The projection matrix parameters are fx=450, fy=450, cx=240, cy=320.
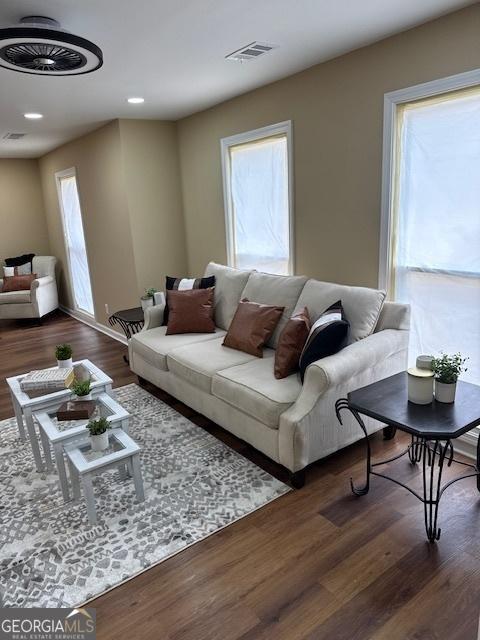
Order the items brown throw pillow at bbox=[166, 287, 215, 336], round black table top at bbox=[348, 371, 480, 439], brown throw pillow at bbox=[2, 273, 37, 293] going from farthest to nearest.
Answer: brown throw pillow at bbox=[2, 273, 37, 293], brown throw pillow at bbox=[166, 287, 215, 336], round black table top at bbox=[348, 371, 480, 439]

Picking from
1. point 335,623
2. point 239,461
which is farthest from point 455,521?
point 239,461

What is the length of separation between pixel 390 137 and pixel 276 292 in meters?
1.28

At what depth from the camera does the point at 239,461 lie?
2744 millimetres

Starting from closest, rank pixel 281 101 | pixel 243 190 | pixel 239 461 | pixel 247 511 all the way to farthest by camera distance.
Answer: pixel 247 511
pixel 239 461
pixel 281 101
pixel 243 190

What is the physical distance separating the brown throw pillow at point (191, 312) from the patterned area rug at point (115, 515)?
0.96 m

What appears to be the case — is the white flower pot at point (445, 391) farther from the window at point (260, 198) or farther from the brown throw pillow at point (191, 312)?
the brown throw pillow at point (191, 312)

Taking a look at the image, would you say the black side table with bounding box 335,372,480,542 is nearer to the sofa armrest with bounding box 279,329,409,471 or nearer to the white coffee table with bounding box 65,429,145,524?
the sofa armrest with bounding box 279,329,409,471

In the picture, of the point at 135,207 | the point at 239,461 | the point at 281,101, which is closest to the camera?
the point at 239,461

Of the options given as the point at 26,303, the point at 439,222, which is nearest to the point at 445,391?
the point at 439,222

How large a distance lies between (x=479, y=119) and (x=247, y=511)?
242 centimetres

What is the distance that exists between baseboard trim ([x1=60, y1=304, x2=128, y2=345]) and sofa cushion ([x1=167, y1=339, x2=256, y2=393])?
2.24 meters

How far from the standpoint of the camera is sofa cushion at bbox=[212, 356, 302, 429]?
2480 mm

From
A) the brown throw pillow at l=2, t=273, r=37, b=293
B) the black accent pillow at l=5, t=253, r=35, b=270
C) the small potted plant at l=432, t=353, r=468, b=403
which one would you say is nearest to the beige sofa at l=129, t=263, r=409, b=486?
the small potted plant at l=432, t=353, r=468, b=403

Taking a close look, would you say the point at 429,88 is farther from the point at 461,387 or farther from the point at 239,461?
the point at 239,461
